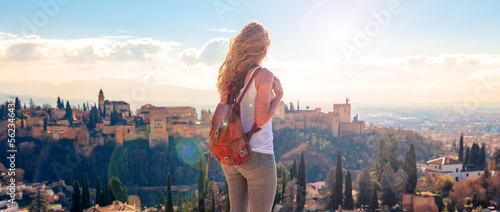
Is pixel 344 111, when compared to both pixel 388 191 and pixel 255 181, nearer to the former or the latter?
pixel 388 191

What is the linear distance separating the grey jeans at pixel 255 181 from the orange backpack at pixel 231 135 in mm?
63

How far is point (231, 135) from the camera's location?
1711mm

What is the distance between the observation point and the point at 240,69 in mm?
1822

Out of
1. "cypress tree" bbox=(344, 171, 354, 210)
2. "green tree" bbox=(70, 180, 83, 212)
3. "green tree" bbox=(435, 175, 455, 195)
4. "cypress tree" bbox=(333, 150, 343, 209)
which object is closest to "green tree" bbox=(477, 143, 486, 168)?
"green tree" bbox=(435, 175, 455, 195)

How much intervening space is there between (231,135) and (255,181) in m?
0.26

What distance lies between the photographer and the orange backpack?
1706 millimetres

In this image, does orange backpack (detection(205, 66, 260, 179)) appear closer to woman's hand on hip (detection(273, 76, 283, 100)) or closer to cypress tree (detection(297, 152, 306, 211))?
woman's hand on hip (detection(273, 76, 283, 100))

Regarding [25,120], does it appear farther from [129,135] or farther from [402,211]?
[402,211]

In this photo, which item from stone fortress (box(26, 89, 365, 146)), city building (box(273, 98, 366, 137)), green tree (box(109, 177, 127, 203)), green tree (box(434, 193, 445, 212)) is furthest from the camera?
city building (box(273, 98, 366, 137))

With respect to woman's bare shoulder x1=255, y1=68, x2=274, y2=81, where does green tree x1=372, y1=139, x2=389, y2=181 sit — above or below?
below

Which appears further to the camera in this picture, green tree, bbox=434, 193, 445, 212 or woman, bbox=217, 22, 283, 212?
green tree, bbox=434, 193, 445, 212

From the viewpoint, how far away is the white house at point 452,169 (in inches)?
864

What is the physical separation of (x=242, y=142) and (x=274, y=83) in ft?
1.14

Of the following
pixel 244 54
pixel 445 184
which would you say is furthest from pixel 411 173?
pixel 244 54
